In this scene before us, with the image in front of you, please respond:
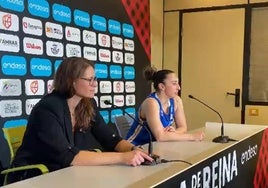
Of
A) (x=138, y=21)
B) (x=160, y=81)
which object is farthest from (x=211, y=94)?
(x=160, y=81)

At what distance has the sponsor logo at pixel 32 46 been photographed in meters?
3.15

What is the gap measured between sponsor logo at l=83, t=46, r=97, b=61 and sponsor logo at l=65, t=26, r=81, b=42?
150mm

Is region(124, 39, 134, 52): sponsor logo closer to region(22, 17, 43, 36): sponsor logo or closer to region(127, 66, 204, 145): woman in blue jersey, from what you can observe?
region(22, 17, 43, 36): sponsor logo

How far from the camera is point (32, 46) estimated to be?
321cm

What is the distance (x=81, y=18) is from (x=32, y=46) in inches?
29.3

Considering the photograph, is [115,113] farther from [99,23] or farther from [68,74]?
[68,74]

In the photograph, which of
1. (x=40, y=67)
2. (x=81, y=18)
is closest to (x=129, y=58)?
(x=81, y=18)

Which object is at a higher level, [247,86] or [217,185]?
[247,86]

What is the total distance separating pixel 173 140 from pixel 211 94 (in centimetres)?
257

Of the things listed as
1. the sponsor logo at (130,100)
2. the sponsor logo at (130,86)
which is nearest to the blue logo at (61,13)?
the sponsor logo at (130,86)

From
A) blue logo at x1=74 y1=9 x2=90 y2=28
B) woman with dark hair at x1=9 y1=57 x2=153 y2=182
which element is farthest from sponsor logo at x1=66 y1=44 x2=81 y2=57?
woman with dark hair at x1=9 y1=57 x2=153 y2=182

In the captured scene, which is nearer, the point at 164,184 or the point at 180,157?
the point at 164,184

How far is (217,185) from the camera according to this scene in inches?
80.4

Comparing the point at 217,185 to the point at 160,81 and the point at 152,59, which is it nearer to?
the point at 160,81
